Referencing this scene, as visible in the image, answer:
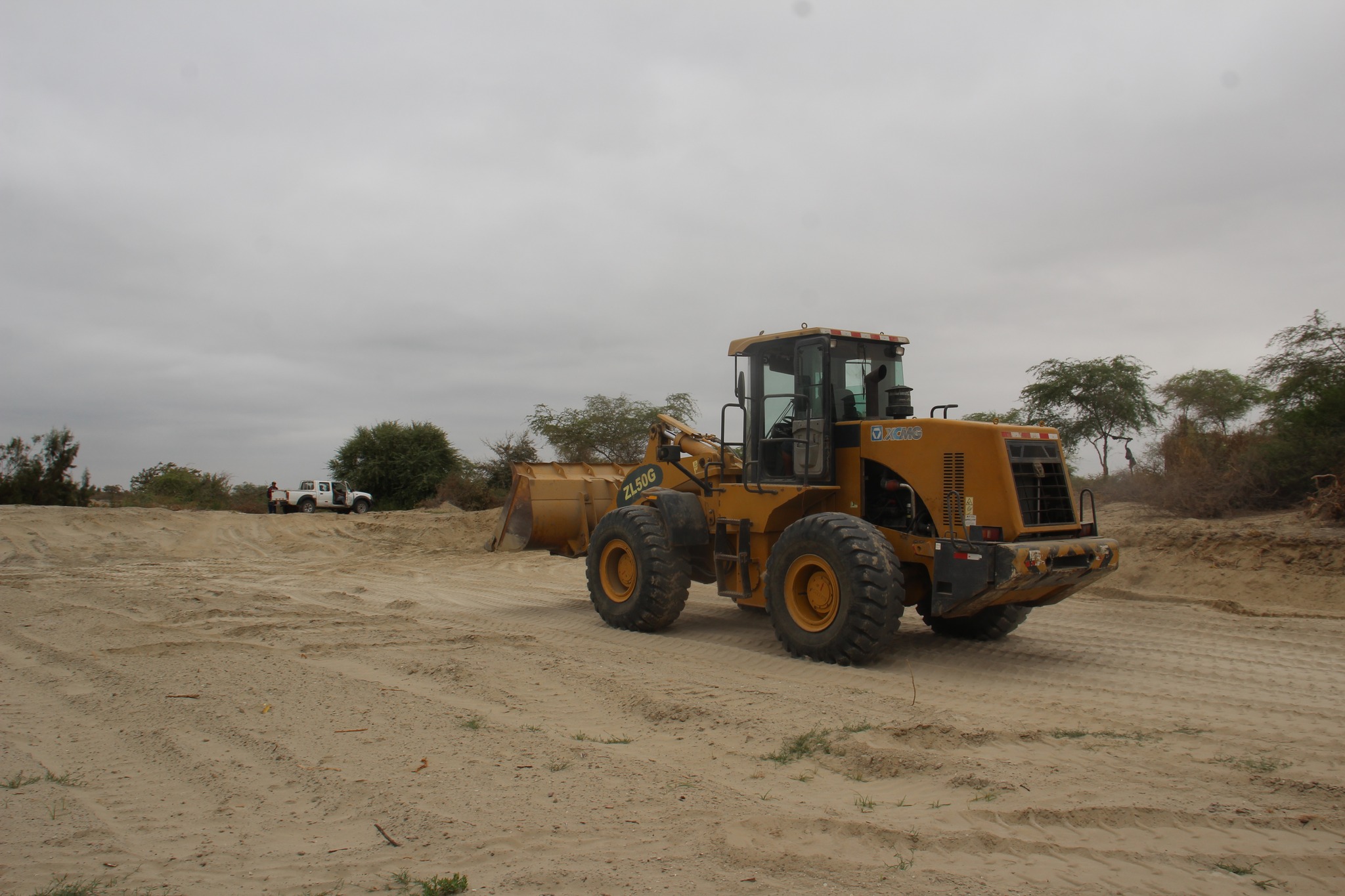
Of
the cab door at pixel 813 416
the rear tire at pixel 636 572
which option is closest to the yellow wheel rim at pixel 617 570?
the rear tire at pixel 636 572

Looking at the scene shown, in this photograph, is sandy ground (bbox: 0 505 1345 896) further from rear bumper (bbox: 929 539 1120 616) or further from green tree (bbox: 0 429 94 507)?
green tree (bbox: 0 429 94 507)

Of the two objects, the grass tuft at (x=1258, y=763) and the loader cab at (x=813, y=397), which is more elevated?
the loader cab at (x=813, y=397)

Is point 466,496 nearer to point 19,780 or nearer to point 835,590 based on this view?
point 835,590

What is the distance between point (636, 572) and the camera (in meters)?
9.40

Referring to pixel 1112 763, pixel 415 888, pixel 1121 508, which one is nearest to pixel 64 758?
pixel 415 888

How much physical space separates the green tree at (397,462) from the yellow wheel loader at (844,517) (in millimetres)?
29974

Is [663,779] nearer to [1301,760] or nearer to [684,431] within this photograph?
[1301,760]

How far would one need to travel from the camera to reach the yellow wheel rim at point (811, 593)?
7570 millimetres

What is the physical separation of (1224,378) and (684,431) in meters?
25.6

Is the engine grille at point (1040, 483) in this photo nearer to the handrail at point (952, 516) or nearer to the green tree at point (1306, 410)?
the handrail at point (952, 516)

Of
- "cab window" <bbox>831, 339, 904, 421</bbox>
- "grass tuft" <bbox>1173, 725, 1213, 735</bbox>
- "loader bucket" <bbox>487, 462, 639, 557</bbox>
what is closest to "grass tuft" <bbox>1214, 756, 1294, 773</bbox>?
"grass tuft" <bbox>1173, 725, 1213, 735</bbox>

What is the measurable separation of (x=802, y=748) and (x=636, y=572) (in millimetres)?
4460

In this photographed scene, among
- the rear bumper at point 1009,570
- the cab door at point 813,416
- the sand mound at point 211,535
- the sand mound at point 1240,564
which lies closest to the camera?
the rear bumper at point 1009,570

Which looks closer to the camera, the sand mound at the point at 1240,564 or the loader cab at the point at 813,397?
the loader cab at the point at 813,397
